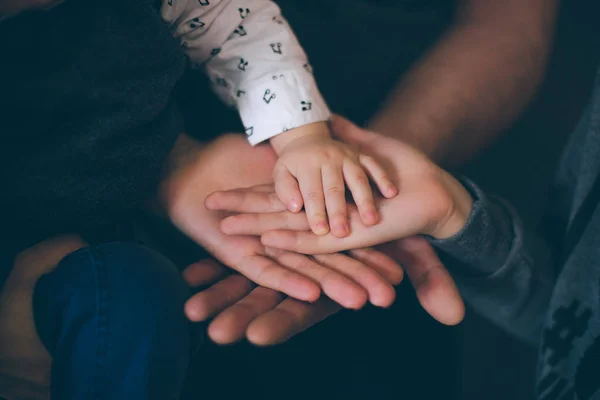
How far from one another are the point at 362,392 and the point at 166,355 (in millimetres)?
223

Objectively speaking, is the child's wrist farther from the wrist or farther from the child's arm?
the wrist

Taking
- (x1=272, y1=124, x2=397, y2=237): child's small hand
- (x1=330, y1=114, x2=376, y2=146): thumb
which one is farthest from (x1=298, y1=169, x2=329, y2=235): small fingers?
(x1=330, y1=114, x2=376, y2=146): thumb

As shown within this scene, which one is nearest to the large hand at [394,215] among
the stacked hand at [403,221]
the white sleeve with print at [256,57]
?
the stacked hand at [403,221]

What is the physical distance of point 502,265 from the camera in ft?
1.93

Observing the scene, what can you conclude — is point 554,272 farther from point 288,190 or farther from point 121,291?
point 121,291

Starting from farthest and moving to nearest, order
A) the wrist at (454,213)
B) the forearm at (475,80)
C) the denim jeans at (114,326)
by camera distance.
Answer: the forearm at (475,80)
the wrist at (454,213)
the denim jeans at (114,326)

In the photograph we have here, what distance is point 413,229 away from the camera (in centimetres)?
51

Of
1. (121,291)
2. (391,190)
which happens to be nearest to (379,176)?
(391,190)

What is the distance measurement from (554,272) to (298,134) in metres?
0.38

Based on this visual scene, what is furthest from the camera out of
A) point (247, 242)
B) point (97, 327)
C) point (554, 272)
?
point (554, 272)

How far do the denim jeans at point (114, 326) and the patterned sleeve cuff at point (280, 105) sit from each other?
0.67 feet

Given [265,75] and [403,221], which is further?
[265,75]

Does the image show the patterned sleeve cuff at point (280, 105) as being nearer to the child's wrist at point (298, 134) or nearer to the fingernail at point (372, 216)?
the child's wrist at point (298, 134)

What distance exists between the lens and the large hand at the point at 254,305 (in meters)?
0.46
